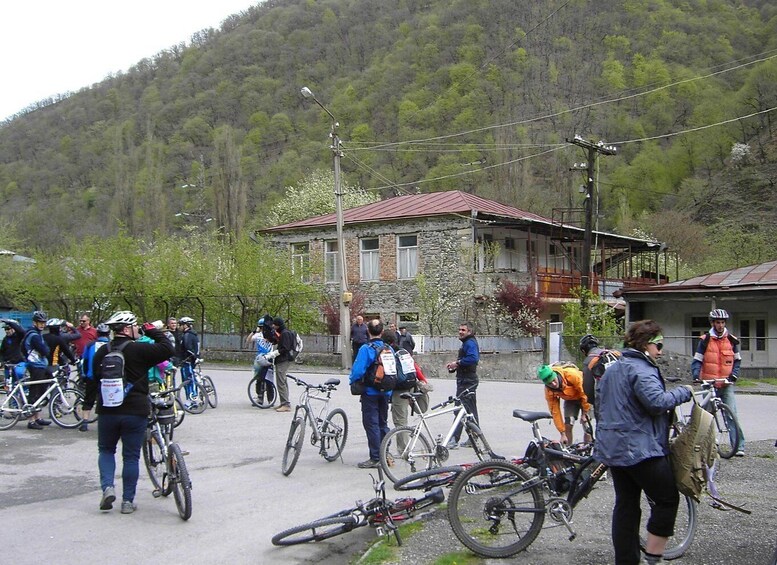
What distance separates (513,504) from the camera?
6137 millimetres

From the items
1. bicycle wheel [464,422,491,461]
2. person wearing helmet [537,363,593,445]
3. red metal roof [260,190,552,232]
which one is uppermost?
red metal roof [260,190,552,232]

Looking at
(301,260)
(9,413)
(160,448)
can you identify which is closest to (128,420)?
(160,448)

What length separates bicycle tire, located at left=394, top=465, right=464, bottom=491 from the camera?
256 inches

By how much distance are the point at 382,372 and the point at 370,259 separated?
94.3ft

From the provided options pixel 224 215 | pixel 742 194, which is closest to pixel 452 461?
pixel 224 215

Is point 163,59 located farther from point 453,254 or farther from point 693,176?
point 453,254

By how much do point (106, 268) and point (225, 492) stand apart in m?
26.3

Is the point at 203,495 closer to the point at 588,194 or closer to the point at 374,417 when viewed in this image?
the point at 374,417

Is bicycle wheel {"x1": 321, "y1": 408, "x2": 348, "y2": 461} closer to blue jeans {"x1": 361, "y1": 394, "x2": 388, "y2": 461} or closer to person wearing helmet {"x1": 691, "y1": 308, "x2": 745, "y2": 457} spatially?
blue jeans {"x1": 361, "y1": 394, "x2": 388, "y2": 461}

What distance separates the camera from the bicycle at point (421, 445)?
29.6 ft

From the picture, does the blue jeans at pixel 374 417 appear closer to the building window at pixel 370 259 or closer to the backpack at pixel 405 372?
the backpack at pixel 405 372

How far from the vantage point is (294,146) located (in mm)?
89438

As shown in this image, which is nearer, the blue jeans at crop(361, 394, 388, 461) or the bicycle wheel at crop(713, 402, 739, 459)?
the blue jeans at crop(361, 394, 388, 461)

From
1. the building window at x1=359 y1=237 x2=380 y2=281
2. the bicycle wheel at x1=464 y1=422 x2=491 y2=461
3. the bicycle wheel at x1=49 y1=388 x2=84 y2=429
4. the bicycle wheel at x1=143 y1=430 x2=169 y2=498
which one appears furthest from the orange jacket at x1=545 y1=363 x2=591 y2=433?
the building window at x1=359 y1=237 x2=380 y2=281
